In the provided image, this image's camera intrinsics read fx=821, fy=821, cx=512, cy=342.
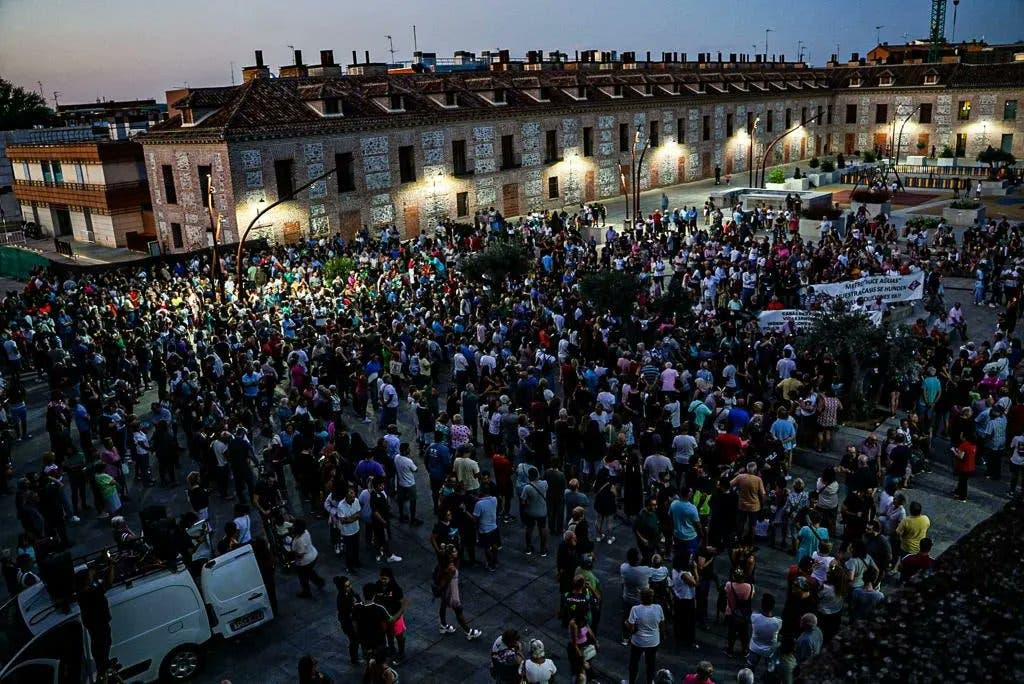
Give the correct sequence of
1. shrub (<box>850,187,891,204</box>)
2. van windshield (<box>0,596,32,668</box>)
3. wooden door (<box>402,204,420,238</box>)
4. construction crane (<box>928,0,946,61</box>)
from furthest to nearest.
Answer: construction crane (<box>928,0,946,61</box>), wooden door (<box>402,204,420,238</box>), shrub (<box>850,187,891,204</box>), van windshield (<box>0,596,32,668</box>)

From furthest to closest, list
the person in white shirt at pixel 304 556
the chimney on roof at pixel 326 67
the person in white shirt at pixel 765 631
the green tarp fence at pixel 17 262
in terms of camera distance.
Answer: the chimney on roof at pixel 326 67
the green tarp fence at pixel 17 262
the person in white shirt at pixel 304 556
the person in white shirt at pixel 765 631

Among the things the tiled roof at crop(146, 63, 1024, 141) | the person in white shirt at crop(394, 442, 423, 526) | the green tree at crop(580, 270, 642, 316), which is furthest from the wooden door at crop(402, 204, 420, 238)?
the person in white shirt at crop(394, 442, 423, 526)

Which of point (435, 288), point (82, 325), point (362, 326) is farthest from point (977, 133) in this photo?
point (82, 325)

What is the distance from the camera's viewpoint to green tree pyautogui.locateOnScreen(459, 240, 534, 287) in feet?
74.1

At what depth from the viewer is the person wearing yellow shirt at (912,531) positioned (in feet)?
31.7

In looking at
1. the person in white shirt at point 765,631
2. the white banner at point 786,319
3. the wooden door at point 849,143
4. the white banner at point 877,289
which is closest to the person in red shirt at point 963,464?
the white banner at point 786,319

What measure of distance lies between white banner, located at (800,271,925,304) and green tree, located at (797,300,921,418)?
410 cm

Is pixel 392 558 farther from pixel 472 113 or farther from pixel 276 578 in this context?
pixel 472 113

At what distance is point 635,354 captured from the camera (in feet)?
55.3

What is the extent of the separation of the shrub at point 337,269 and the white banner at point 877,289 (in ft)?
43.6

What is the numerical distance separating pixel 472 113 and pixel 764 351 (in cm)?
2724

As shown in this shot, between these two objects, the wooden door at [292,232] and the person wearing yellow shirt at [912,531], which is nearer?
the person wearing yellow shirt at [912,531]

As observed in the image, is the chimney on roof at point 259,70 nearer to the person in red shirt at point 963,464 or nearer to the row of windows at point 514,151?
the row of windows at point 514,151

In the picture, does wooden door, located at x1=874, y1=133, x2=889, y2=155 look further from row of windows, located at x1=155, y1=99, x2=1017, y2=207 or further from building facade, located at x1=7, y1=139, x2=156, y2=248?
building facade, located at x1=7, y1=139, x2=156, y2=248
